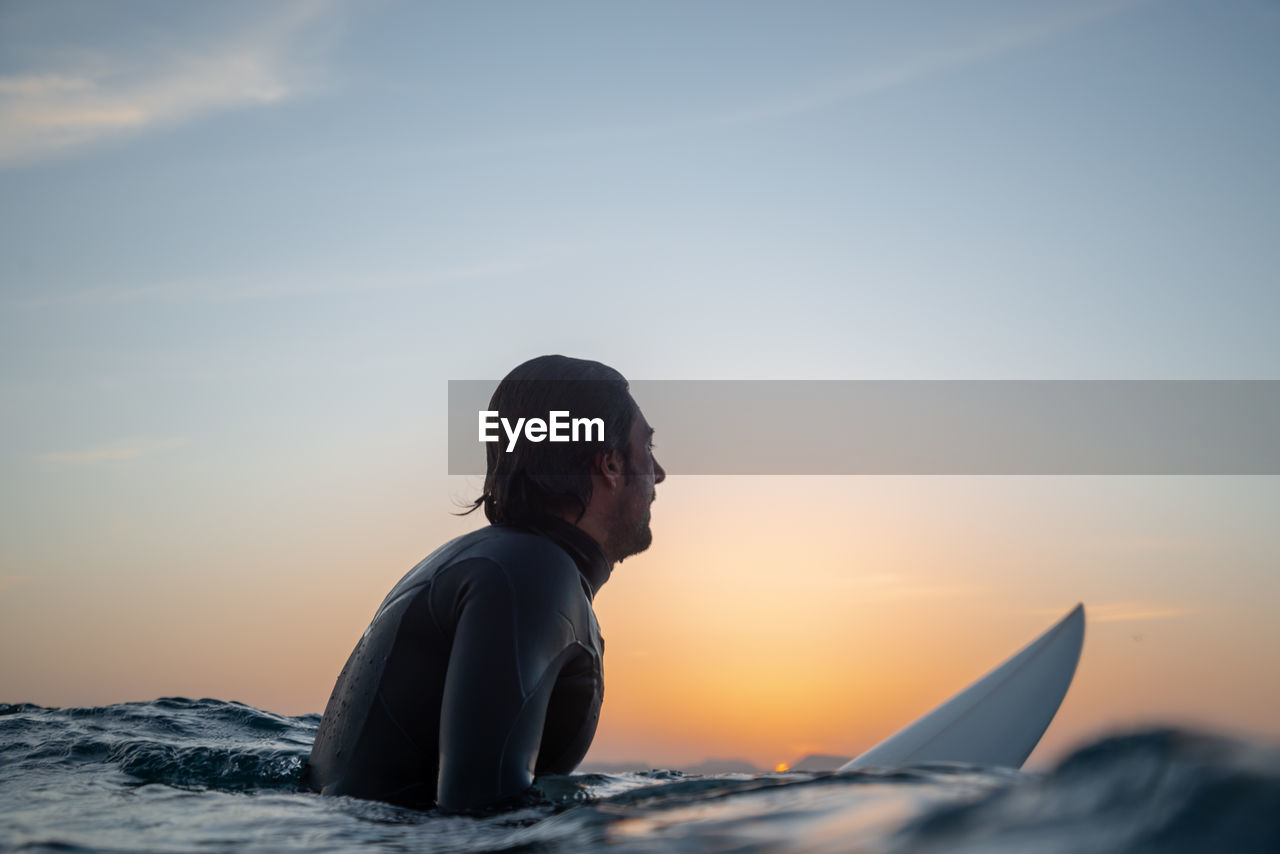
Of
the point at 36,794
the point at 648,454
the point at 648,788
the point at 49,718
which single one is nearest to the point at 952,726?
the point at 648,454

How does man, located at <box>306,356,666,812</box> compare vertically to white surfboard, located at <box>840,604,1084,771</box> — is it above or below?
above

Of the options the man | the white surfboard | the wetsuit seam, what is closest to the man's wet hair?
the man

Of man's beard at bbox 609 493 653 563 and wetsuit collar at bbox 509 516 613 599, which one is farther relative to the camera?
man's beard at bbox 609 493 653 563

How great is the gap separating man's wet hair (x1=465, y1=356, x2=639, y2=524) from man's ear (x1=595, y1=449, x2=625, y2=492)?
2 centimetres

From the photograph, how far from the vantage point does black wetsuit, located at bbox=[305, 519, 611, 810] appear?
101 inches

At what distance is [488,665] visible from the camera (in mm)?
2613

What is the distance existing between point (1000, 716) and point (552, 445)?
2.60 meters

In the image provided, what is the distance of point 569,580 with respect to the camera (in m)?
2.96

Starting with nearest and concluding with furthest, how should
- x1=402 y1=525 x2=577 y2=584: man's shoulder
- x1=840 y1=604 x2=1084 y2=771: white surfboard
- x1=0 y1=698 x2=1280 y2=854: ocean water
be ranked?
1. x1=0 y1=698 x2=1280 y2=854: ocean water
2. x1=402 y1=525 x2=577 y2=584: man's shoulder
3. x1=840 y1=604 x2=1084 y2=771: white surfboard

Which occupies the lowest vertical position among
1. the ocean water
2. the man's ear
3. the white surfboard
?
the white surfboard

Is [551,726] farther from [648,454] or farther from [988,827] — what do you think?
[988,827]

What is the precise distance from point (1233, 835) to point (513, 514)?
9.22 feet

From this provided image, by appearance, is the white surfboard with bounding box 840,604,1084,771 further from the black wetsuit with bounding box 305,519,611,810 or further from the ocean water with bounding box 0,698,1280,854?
the ocean water with bounding box 0,698,1280,854

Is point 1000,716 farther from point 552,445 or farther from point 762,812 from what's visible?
point 762,812
